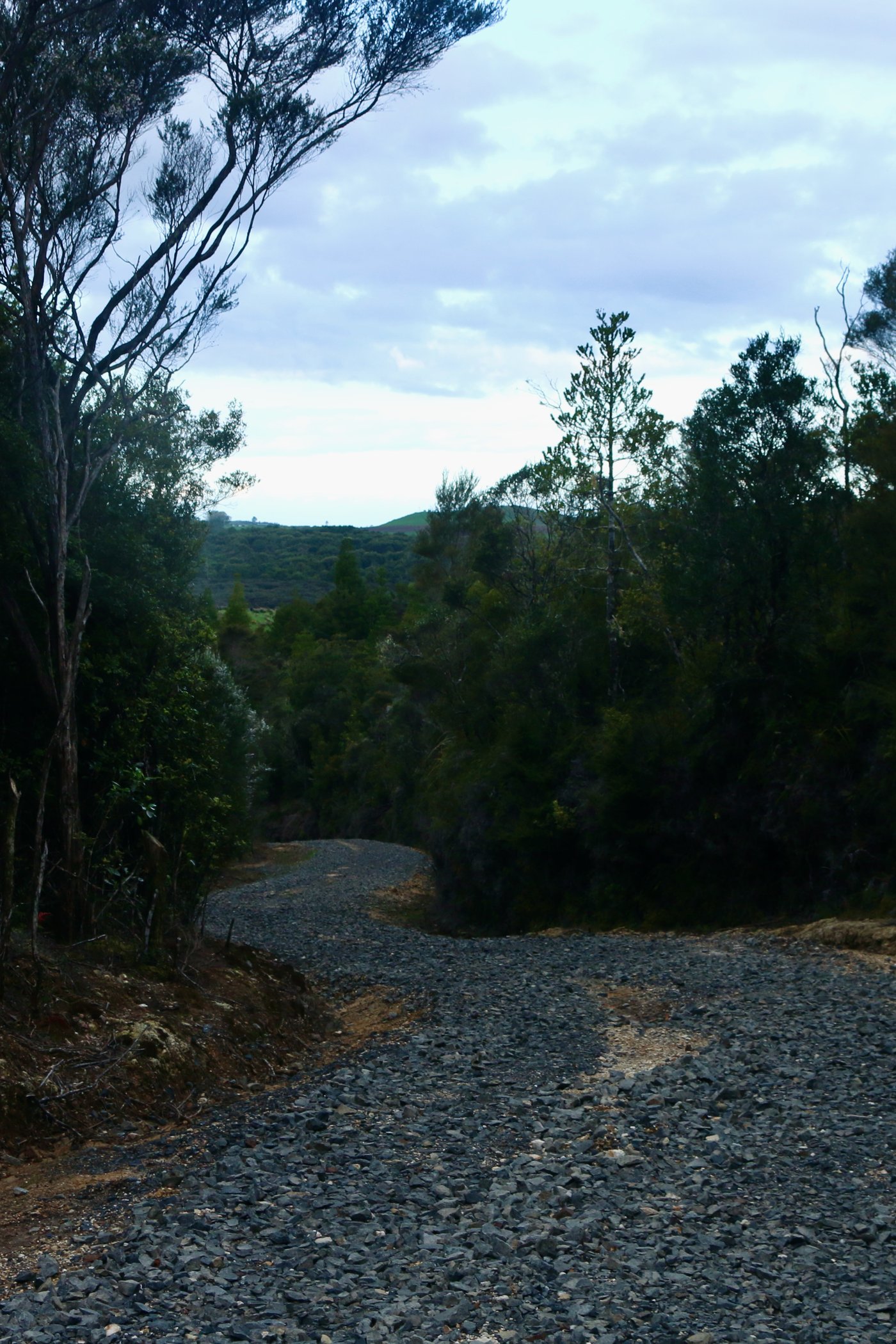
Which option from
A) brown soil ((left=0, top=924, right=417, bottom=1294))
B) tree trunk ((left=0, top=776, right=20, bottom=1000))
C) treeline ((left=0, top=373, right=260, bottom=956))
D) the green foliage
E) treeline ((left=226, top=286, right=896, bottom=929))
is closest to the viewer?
brown soil ((left=0, top=924, right=417, bottom=1294))

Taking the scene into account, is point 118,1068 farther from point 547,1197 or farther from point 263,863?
point 263,863

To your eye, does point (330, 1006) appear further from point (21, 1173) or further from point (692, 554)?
point (692, 554)

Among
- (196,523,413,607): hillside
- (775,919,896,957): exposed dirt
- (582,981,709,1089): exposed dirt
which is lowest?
(775,919,896,957): exposed dirt

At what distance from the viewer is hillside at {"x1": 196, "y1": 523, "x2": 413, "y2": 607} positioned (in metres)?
113

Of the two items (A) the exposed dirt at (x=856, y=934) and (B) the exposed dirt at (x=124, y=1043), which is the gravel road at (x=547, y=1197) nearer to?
(B) the exposed dirt at (x=124, y=1043)

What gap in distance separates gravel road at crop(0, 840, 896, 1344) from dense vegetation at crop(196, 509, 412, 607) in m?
81.4

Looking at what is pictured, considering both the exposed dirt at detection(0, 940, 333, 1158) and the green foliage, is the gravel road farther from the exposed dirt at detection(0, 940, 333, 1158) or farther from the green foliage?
the green foliage

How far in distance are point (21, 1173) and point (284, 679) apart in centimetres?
6176

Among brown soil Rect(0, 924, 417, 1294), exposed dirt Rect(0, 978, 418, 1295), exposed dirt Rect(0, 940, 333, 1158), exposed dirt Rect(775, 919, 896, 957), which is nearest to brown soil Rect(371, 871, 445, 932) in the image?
exposed dirt Rect(775, 919, 896, 957)

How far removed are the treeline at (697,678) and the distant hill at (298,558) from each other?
62.4 m

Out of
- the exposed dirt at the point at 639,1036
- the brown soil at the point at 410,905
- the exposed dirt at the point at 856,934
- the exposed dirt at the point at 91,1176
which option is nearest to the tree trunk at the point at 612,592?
the brown soil at the point at 410,905

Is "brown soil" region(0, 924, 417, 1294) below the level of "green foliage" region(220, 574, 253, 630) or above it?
below

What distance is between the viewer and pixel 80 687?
1247 cm

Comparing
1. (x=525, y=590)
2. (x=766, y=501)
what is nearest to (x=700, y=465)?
(x=766, y=501)
